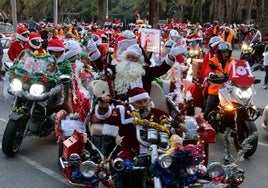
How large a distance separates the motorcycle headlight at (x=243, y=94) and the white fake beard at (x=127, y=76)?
1.50 m

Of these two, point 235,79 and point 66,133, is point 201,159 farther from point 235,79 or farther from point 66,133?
point 235,79

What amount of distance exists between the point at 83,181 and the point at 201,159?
1048 mm

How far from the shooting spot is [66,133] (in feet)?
20.9

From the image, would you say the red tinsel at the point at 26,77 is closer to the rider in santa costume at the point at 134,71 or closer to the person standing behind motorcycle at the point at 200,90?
the rider in santa costume at the point at 134,71

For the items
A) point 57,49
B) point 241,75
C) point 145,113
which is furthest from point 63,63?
point 145,113

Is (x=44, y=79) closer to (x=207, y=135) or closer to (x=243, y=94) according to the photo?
(x=207, y=135)

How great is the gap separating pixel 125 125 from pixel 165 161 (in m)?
1.11

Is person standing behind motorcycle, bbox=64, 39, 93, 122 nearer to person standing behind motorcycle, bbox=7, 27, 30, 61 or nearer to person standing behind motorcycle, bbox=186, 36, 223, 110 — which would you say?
person standing behind motorcycle, bbox=186, 36, 223, 110

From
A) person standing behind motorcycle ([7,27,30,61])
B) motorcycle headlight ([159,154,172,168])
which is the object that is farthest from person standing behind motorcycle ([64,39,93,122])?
person standing behind motorcycle ([7,27,30,61])

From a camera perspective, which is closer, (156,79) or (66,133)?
(66,133)

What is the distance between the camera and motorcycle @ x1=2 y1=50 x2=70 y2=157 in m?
7.20

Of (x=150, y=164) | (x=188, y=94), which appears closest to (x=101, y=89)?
(x=150, y=164)

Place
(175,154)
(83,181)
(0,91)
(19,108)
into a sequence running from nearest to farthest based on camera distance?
(175,154) < (83,181) < (19,108) < (0,91)

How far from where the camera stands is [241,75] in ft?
24.1
